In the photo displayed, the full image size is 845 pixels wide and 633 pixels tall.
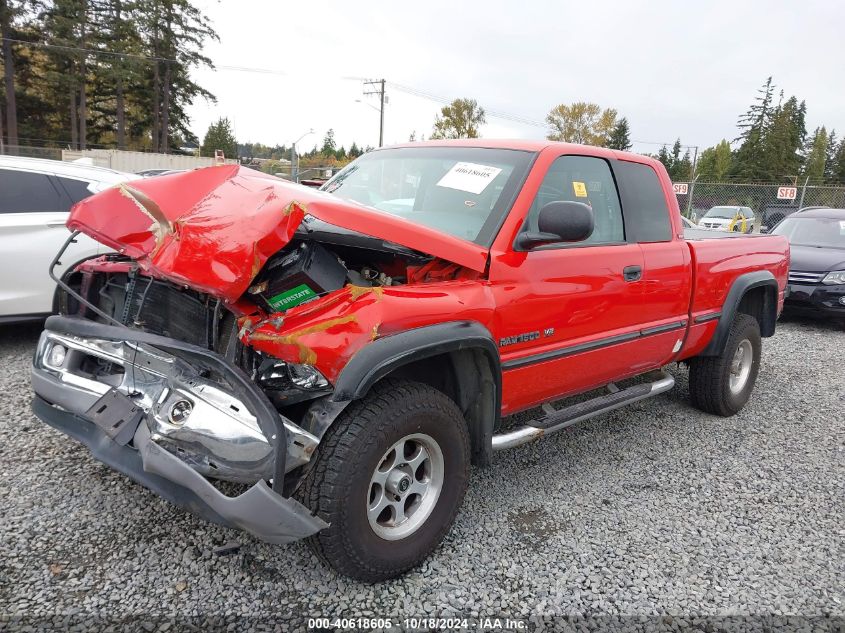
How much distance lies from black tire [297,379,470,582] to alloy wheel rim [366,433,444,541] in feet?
0.08

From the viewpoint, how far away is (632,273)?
3467mm

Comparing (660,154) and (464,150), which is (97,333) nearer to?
(464,150)

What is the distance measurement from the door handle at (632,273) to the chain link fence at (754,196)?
18.0 metres

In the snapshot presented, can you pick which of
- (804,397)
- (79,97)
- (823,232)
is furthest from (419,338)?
(79,97)

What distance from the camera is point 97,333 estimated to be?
2.52 metres

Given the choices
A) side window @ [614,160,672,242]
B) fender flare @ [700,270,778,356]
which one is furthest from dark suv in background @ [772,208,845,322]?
side window @ [614,160,672,242]

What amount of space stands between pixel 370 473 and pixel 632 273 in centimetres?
208

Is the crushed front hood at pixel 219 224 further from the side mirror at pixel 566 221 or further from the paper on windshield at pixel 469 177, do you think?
the paper on windshield at pixel 469 177

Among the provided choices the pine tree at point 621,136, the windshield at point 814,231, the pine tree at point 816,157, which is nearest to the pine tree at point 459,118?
the pine tree at point 621,136

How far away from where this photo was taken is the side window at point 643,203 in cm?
370

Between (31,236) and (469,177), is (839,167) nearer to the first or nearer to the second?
(469,177)

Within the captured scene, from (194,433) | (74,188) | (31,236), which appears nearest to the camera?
(194,433)

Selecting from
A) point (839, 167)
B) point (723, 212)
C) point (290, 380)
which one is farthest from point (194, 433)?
point (839, 167)

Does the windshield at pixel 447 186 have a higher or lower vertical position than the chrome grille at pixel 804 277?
higher
